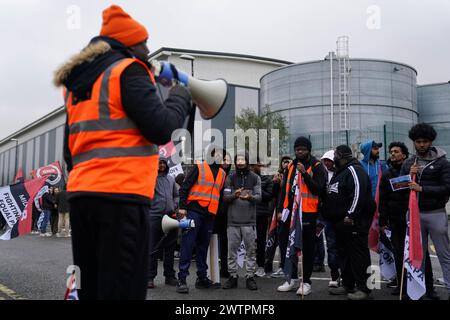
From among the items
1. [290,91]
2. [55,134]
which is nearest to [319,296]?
[290,91]

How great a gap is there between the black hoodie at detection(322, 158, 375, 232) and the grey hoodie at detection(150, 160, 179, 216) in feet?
8.01

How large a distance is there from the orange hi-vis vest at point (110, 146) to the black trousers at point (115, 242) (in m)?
0.09

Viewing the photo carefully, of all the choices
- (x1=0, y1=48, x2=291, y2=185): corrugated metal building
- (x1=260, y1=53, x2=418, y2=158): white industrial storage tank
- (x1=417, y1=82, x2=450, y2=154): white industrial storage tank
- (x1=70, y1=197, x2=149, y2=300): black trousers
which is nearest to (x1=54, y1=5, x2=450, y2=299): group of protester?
(x1=70, y1=197, x2=149, y2=300): black trousers

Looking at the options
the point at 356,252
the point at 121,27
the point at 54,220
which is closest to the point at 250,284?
the point at 356,252

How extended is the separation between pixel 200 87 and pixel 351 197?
396cm

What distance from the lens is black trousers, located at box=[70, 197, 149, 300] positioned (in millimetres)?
2225

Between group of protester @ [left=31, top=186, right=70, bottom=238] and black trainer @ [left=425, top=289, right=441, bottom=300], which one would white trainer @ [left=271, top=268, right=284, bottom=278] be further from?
group of protester @ [left=31, top=186, right=70, bottom=238]

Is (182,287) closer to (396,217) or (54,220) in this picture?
(396,217)

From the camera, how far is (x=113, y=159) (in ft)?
7.40

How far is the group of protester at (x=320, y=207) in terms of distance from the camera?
5.87 metres

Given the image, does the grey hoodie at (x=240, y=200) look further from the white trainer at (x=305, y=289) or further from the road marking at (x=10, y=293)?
the road marking at (x=10, y=293)

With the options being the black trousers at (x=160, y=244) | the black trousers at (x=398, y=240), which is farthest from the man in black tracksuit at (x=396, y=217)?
the black trousers at (x=160, y=244)

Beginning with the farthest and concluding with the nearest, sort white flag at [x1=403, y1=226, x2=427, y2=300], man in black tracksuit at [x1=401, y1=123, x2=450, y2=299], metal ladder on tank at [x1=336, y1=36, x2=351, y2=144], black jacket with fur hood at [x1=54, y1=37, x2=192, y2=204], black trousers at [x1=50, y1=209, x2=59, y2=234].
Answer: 1. metal ladder on tank at [x1=336, y1=36, x2=351, y2=144]
2. black trousers at [x1=50, y1=209, x2=59, y2=234]
3. man in black tracksuit at [x1=401, y1=123, x2=450, y2=299]
4. white flag at [x1=403, y1=226, x2=427, y2=300]
5. black jacket with fur hood at [x1=54, y1=37, x2=192, y2=204]
